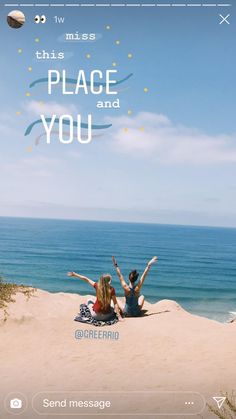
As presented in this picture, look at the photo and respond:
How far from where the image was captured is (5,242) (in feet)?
197

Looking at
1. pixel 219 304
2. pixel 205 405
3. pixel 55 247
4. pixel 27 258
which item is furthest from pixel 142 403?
pixel 55 247

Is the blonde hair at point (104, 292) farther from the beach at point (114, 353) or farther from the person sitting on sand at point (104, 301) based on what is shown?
the beach at point (114, 353)

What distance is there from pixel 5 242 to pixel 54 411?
190 ft

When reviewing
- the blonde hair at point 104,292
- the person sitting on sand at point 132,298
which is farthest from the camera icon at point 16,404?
the person sitting on sand at point 132,298

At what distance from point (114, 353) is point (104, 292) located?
6.55 ft

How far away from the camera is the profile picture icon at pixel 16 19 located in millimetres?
4852

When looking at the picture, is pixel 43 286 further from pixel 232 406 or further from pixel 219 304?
pixel 232 406

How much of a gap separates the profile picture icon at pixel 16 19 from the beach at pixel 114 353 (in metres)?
4.26

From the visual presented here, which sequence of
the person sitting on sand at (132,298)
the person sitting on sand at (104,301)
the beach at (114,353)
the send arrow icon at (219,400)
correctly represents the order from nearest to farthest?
the send arrow icon at (219,400) < the beach at (114,353) < the person sitting on sand at (104,301) < the person sitting on sand at (132,298)

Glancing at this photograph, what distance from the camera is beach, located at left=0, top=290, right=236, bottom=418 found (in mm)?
4766

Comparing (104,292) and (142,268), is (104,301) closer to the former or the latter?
(104,292)

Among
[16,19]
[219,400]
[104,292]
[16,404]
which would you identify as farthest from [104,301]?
[16,19]

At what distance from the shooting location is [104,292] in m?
7.76

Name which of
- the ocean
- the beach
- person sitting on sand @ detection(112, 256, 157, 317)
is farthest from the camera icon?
the ocean
